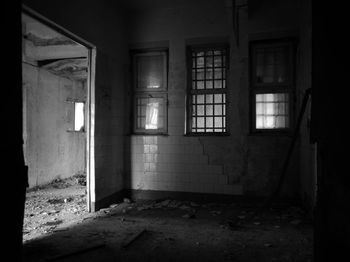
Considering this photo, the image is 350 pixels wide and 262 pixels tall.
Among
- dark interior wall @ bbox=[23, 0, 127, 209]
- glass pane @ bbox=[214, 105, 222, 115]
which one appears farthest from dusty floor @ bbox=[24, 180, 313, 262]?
glass pane @ bbox=[214, 105, 222, 115]

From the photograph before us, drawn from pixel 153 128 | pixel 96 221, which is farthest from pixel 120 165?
pixel 96 221

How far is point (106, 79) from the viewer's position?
176 inches

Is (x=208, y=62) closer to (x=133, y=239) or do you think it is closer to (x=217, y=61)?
(x=217, y=61)

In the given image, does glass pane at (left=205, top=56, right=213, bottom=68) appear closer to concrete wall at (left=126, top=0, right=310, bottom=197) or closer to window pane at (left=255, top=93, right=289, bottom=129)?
concrete wall at (left=126, top=0, right=310, bottom=197)

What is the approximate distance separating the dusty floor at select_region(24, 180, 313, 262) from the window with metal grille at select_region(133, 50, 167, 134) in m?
1.44

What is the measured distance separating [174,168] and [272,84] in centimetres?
223

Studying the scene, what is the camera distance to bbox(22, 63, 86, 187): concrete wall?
594 centimetres

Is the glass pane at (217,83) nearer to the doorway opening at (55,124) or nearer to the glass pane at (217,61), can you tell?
the glass pane at (217,61)

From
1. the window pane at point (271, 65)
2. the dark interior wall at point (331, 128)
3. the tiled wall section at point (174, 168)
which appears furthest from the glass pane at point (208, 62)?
the dark interior wall at point (331, 128)

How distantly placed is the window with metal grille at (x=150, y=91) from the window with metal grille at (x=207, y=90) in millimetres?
498

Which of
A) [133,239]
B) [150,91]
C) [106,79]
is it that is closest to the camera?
[133,239]

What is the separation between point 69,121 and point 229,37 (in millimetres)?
4938

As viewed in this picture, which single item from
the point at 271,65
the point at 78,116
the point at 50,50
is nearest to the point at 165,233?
the point at 271,65

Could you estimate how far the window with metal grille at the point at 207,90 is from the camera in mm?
4828
